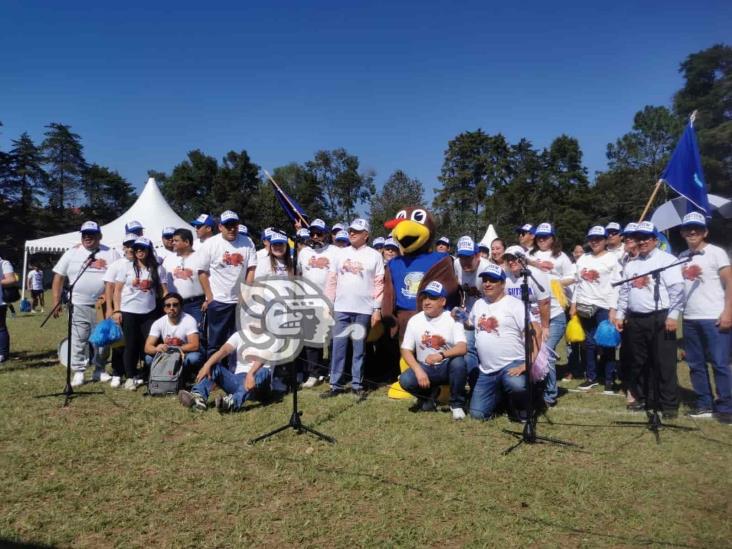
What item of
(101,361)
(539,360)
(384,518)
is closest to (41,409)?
(101,361)

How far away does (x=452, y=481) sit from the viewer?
373 centimetres

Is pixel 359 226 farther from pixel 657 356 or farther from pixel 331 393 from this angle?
pixel 657 356

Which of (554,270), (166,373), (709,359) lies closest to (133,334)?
(166,373)

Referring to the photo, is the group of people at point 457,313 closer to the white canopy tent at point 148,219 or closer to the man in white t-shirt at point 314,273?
the man in white t-shirt at point 314,273

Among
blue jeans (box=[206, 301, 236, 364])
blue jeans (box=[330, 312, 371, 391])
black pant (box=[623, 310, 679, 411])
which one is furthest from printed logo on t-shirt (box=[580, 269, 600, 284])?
blue jeans (box=[206, 301, 236, 364])

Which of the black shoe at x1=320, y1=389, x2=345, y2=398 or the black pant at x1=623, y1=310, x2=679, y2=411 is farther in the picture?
the black shoe at x1=320, y1=389, x2=345, y2=398

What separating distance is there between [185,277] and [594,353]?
5696mm

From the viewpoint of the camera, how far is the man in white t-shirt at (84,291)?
6746 mm

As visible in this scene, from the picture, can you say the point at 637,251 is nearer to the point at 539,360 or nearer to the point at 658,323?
the point at 658,323

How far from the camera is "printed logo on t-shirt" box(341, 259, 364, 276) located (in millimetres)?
6156

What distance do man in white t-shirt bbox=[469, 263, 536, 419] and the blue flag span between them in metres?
4.75

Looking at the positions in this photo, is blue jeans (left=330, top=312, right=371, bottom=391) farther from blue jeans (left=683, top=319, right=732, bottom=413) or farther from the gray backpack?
blue jeans (left=683, top=319, right=732, bottom=413)

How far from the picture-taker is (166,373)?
5973mm

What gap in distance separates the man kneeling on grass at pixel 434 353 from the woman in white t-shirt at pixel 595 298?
241 cm
